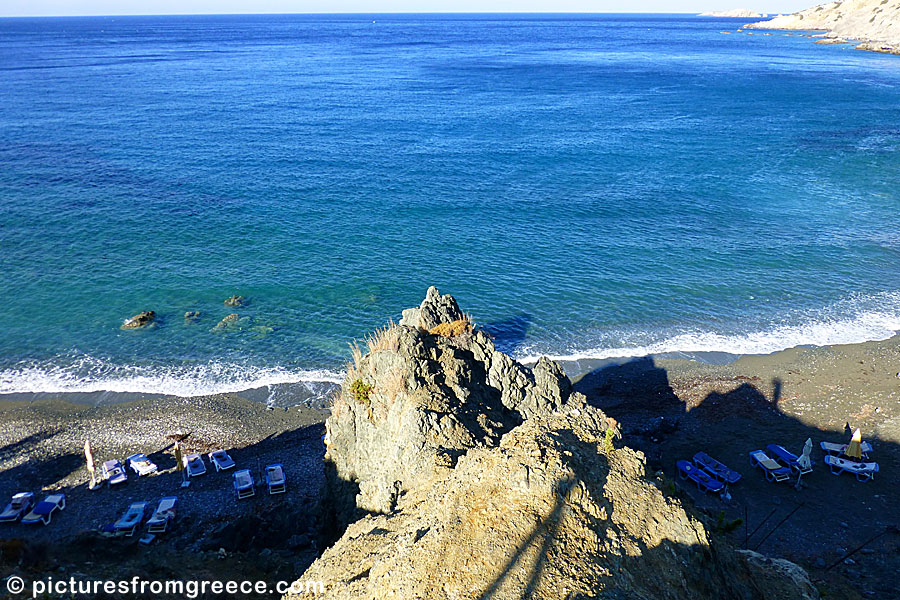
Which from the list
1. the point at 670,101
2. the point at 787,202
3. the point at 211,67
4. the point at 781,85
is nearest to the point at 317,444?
the point at 787,202

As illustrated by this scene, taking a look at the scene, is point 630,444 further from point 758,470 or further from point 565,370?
point 565,370

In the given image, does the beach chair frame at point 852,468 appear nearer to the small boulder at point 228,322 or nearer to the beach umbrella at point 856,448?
the beach umbrella at point 856,448

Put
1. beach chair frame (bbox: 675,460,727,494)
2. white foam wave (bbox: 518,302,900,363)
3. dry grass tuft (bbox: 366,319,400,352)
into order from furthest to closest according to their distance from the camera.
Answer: white foam wave (bbox: 518,302,900,363) → beach chair frame (bbox: 675,460,727,494) → dry grass tuft (bbox: 366,319,400,352)

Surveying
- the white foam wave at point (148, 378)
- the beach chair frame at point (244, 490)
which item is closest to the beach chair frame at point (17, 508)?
the beach chair frame at point (244, 490)

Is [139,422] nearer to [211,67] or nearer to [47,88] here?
[47,88]

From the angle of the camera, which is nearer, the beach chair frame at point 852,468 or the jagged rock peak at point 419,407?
the jagged rock peak at point 419,407

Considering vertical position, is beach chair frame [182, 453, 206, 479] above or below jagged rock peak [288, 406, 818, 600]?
below

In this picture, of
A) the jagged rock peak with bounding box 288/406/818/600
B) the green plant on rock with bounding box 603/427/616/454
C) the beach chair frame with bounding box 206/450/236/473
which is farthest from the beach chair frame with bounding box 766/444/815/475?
the beach chair frame with bounding box 206/450/236/473

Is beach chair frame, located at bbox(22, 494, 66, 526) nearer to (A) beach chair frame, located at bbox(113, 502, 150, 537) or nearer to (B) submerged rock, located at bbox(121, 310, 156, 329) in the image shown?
(A) beach chair frame, located at bbox(113, 502, 150, 537)

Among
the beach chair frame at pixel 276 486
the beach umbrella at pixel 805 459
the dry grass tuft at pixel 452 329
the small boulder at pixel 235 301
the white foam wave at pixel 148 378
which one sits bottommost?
the white foam wave at pixel 148 378
